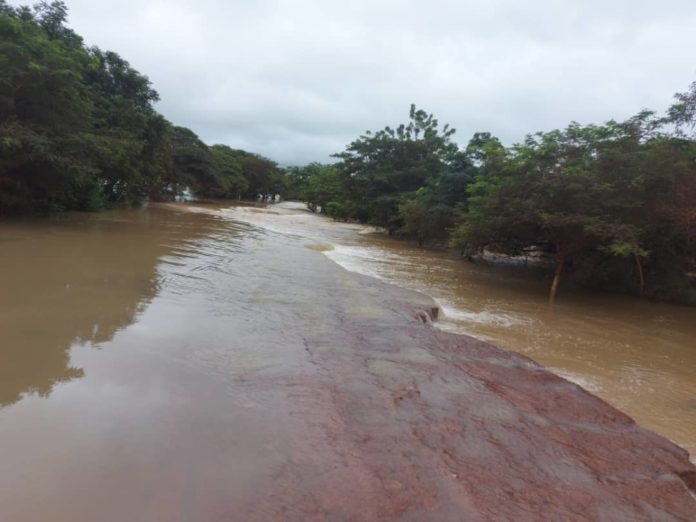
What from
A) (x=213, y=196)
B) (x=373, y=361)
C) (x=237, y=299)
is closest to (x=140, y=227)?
(x=237, y=299)

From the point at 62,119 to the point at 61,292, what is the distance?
10848mm

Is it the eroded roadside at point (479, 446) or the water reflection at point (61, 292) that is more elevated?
the eroded roadside at point (479, 446)

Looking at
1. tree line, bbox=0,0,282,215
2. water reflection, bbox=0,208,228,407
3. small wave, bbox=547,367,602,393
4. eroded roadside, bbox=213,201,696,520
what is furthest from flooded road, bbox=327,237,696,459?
tree line, bbox=0,0,282,215

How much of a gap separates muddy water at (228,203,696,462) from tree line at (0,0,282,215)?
397 inches

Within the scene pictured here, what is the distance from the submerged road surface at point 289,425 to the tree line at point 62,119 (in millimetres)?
8632

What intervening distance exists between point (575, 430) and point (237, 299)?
5973 mm

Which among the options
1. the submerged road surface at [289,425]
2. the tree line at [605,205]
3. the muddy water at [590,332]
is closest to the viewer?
the submerged road surface at [289,425]

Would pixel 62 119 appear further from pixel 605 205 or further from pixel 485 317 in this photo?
pixel 605 205

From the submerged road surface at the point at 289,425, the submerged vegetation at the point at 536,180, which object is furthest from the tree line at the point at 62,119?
the submerged road surface at the point at 289,425

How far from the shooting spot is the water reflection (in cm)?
473

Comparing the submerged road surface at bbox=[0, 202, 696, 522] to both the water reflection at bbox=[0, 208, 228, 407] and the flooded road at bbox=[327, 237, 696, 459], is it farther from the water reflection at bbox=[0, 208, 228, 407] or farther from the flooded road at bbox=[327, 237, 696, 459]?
the flooded road at bbox=[327, 237, 696, 459]

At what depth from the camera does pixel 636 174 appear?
11.8 meters

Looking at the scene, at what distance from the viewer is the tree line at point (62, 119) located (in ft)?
45.0

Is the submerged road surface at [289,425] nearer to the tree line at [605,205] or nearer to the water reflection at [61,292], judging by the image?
the water reflection at [61,292]
